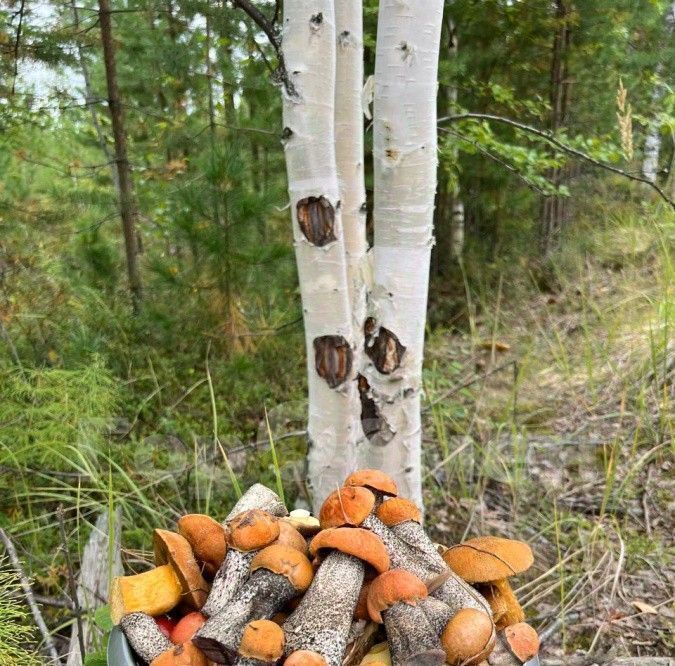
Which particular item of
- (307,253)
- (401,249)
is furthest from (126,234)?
(401,249)

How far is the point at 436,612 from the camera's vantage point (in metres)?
→ 1.14

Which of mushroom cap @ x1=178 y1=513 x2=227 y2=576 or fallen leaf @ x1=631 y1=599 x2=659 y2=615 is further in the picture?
Result: fallen leaf @ x1=631 y1=599 x2=659 y2=615

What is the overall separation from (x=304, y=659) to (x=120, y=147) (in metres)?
4.62

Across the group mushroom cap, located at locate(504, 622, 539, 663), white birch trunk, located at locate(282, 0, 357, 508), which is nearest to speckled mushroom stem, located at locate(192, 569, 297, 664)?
Result: mushroom cap, located at locate(504, 622, 539, 663)

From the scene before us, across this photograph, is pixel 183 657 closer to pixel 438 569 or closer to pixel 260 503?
pixel 260 503

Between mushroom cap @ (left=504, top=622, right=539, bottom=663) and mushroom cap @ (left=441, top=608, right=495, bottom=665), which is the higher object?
mushroom cap @ (left=441, top=608, right=495, bottom=665)

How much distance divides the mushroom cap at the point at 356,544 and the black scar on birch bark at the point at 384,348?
825mm

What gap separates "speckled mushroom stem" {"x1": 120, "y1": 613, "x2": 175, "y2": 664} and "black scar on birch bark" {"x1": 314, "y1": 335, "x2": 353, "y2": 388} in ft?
3.78

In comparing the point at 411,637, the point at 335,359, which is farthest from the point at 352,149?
the point at 411,637

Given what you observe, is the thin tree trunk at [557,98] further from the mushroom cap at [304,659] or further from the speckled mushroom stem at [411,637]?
the mushroom cap at [304,659]

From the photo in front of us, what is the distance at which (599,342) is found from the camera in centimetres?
471

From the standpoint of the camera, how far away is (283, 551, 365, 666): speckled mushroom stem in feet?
3.40

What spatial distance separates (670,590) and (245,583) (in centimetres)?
207

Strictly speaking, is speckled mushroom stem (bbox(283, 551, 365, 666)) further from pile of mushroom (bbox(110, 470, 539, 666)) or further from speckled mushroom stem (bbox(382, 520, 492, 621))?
speckled mushroom stem (bbox(382, 520, 492, 621))
